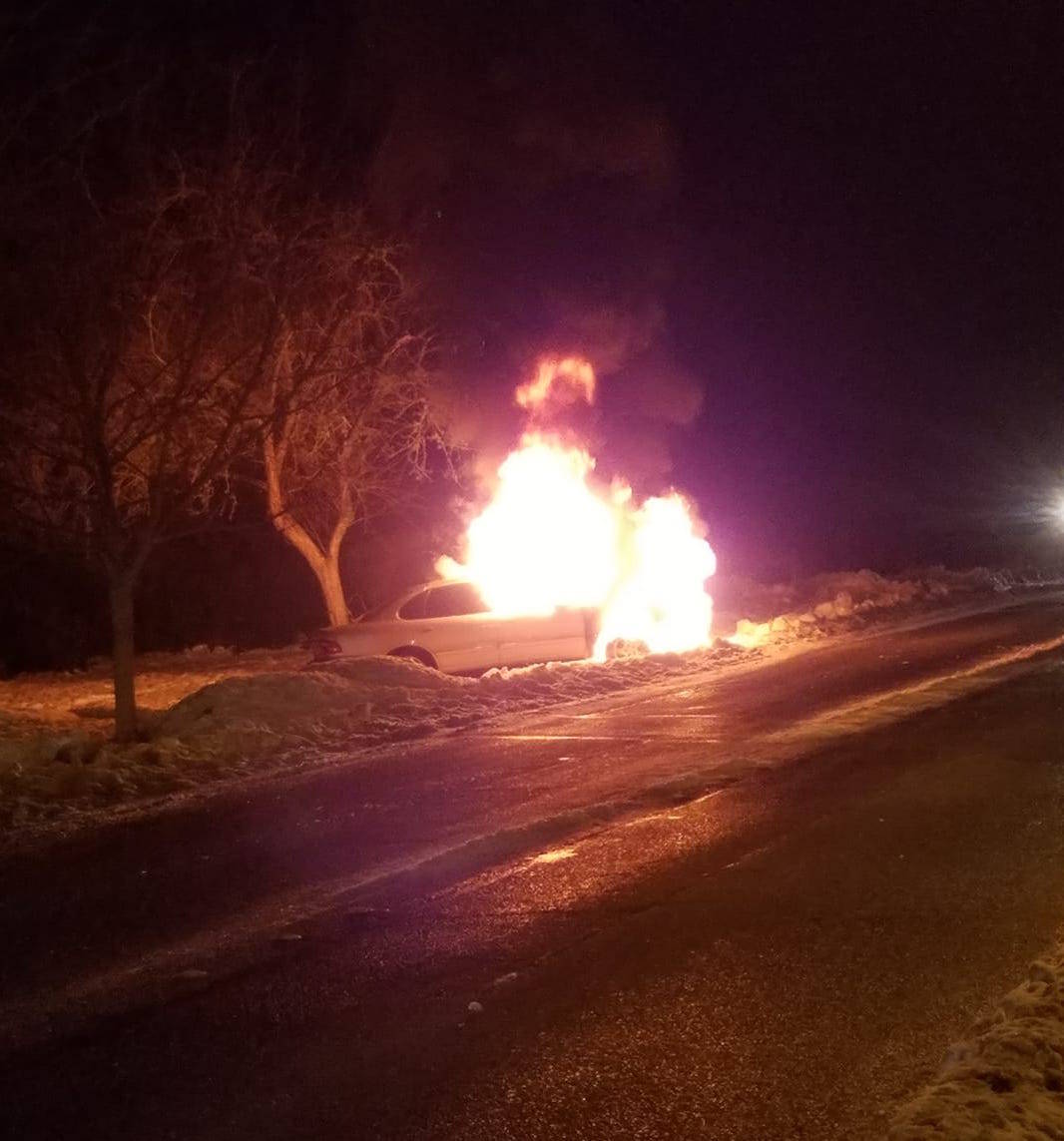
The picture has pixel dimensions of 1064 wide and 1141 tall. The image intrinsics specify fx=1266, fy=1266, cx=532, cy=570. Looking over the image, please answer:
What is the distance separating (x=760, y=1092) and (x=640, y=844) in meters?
3.59

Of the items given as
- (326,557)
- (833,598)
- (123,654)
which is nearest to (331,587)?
(326,557)

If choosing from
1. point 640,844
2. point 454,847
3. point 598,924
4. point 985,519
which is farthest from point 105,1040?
point 985,519

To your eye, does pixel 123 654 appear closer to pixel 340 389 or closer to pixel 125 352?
pixel 125 352

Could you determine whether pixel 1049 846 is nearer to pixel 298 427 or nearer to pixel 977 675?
pixel 977 675

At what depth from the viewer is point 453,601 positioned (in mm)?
18094

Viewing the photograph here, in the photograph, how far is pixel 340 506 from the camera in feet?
74.2

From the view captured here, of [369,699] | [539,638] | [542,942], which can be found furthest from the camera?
[539,638]

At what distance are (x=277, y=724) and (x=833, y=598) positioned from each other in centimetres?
1779

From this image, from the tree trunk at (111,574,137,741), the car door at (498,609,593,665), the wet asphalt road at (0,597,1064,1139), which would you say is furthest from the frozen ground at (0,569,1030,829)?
the wet asphalt road at (0,597,1064,1139)

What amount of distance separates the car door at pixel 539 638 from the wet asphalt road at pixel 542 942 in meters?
6.37

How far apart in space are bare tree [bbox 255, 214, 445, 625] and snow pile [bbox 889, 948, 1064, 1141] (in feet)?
36.5

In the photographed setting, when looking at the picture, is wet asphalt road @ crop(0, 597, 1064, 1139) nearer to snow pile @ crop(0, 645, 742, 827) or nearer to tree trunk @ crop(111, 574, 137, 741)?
snow pile @ crop(0, 645, 742, 827)

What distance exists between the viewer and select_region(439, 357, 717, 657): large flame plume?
20328 millimetres

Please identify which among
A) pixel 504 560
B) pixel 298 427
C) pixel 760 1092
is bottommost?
pixel 760 1092
